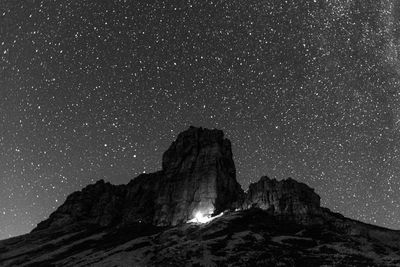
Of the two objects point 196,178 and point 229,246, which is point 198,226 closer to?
point 229,246

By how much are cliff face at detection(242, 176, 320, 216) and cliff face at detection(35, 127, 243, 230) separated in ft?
24.1

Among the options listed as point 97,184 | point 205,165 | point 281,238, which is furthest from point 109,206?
point 281,238

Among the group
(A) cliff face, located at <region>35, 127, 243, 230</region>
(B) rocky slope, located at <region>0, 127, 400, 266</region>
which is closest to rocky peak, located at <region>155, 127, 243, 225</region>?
(A) cliff face, located at <region>35, 127, 243, 230</region>

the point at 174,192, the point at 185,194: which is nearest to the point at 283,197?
the point at 185,194

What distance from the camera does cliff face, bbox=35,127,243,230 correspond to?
138 metres

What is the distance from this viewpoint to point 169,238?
103062 millimetres

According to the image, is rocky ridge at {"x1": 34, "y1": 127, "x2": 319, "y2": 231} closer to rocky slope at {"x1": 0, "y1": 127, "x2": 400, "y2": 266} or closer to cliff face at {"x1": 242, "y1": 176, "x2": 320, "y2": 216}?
cliff face at {"x1": 242, "y1": 176, "x2": 320, "y2": 216}

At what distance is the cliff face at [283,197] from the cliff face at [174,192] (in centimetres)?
733

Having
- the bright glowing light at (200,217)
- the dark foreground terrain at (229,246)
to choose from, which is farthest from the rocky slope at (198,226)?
the bright glowing light at (200,217)

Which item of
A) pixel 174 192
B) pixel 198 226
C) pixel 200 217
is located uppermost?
pixel 174 192

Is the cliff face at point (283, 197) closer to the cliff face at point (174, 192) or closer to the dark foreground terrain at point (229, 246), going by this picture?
the dark foreground terrain at point (229, 246)

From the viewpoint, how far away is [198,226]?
11344 cm

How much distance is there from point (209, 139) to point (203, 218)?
45.7 metres

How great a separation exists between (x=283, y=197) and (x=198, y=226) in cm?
2913
